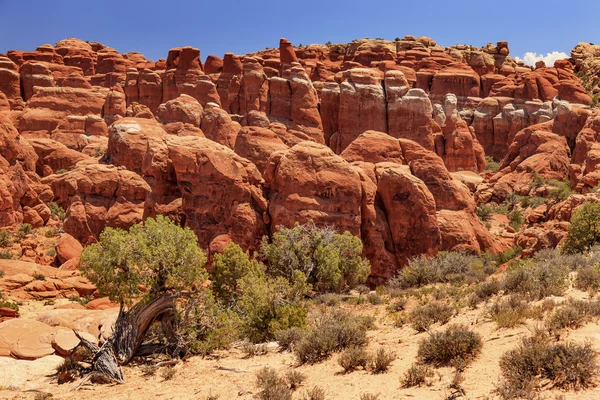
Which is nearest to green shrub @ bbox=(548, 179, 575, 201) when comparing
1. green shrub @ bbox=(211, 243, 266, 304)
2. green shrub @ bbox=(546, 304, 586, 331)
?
green shrub @ bbox=(211, 243, 266, 304)

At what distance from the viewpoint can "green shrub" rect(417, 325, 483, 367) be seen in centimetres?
810

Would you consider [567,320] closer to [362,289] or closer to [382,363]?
[382,363]

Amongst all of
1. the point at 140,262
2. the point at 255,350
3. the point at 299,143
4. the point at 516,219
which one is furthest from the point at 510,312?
the point at 516,219

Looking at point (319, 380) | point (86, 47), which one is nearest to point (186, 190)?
point (319, 380)

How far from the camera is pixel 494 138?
63688 mm

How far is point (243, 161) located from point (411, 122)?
3075cm

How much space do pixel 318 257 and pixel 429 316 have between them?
721cm

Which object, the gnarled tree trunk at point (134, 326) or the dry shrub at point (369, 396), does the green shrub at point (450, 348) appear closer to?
the dry shrub at point (369, 396)

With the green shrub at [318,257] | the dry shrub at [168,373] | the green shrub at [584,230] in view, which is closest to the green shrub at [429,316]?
the dry shrub at [168,373]

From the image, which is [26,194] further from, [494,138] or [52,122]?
[494,138]

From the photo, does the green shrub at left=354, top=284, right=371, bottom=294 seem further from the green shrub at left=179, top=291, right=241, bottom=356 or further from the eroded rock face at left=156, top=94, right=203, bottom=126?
the eroded rock face at left=156, top=94, right=203, bottom=126

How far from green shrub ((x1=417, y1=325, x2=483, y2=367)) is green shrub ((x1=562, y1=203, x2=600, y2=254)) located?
44.5 feet

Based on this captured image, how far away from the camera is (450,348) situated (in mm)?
8141

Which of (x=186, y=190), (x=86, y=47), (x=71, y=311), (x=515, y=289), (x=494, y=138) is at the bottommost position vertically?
(x=71, y=311)
